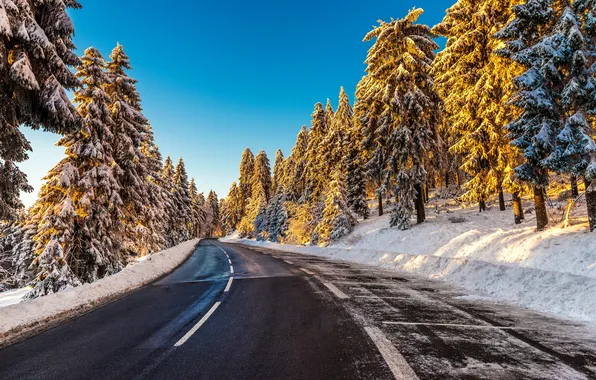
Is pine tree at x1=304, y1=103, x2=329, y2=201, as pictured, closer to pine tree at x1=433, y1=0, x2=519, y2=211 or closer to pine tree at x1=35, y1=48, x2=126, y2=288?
pine tree at x1=433, y1=0, x2=519, y2=211

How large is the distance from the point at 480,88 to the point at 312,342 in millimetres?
17738

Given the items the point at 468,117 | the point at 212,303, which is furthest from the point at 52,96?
the point at 468,117

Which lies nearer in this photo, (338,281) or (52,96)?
(52,96)

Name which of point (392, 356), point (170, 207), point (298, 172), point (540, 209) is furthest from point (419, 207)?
point (298, 172)

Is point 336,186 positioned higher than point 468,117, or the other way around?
point 468,117

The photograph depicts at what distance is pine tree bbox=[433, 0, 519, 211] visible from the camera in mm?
16891


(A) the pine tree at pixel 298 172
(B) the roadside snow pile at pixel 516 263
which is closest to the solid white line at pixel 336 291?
(B) the roadside snow pile at pixel 516 263

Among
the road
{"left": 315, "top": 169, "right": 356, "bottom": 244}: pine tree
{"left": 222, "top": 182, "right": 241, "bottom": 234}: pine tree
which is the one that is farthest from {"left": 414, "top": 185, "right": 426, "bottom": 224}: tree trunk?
{"left": 222, "top": 182, "right": 241, "bottom": 234}: pine tree

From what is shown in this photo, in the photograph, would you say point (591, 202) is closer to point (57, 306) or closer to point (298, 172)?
point (57, 306)

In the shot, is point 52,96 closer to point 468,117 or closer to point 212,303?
point 212,303

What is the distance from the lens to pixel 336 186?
3017 centimetres

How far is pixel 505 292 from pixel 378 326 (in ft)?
16.5

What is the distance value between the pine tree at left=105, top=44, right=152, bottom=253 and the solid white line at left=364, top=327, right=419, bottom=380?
16.9m

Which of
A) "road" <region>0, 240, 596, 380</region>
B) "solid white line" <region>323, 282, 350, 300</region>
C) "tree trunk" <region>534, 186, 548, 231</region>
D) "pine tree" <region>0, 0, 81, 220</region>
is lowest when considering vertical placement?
"solid white line" <region>323, 282, 350, 300</region>
